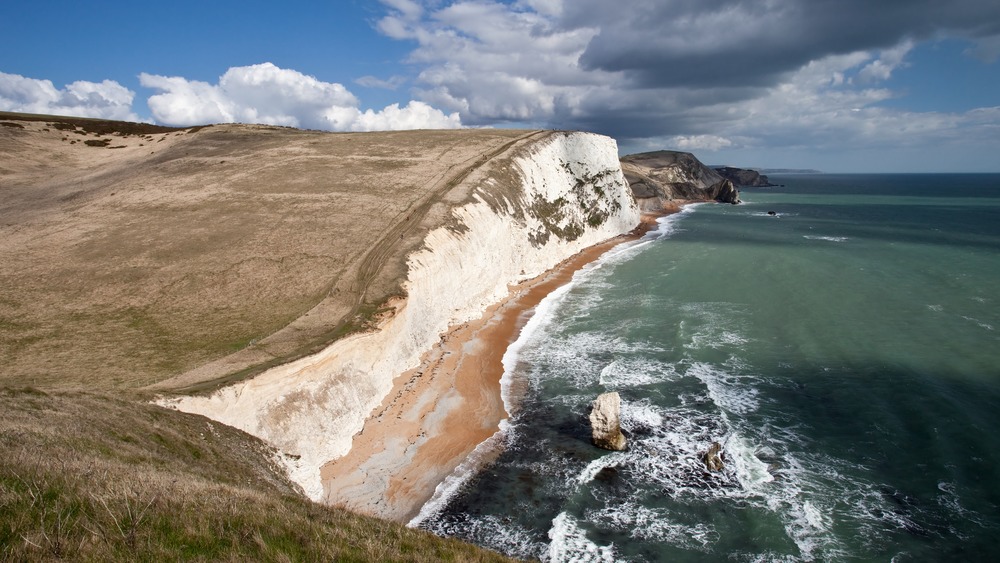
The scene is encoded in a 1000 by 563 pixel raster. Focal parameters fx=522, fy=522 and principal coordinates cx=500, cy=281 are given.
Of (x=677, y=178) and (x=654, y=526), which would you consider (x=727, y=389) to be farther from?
(x=677, y=178)

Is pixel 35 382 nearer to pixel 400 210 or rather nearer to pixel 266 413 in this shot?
pixel 266 413

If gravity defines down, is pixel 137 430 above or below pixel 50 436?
below

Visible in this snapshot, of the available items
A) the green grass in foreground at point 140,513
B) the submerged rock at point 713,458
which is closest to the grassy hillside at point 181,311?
the green grass in foreground at point 140,513

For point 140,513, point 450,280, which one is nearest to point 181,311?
point 450,280

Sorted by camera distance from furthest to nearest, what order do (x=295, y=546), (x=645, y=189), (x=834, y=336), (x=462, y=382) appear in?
1. (x=645, y=189)
2. (x=834, y=336)
3. (x=462, y=382)
4. (x=295, y=546)

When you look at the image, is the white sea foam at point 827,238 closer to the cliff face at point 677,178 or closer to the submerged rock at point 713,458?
the cliff face at point 677,178

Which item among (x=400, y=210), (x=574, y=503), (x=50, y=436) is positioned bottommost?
(x=574, y=503)

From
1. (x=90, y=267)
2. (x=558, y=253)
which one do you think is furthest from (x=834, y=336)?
(x=90, y=267)
